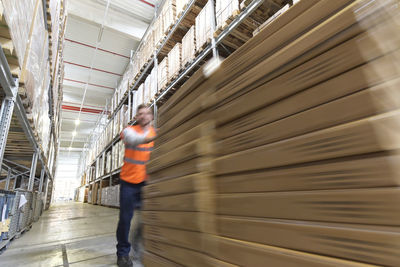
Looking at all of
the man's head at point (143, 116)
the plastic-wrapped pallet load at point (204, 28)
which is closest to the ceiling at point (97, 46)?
the plastic-wrapped pallet load at point (204, 28)

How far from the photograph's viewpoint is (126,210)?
2.09 m

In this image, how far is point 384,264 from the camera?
550 mm

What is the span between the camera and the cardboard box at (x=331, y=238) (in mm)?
553

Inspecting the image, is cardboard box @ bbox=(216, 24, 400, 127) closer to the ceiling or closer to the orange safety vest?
the orange safety vest

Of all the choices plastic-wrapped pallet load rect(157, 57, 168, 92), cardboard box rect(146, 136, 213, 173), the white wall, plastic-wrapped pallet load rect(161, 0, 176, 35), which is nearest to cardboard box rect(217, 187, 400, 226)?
cardboard box rect(146, 136, 213, 173)

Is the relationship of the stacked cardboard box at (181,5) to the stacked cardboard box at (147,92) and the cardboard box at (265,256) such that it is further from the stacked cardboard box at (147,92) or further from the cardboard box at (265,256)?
the cardboard box at (265,256)

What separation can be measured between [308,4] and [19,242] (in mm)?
4036

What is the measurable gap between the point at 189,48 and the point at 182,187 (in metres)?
3.63

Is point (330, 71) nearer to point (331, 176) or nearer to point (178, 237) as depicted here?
point (331, 176)

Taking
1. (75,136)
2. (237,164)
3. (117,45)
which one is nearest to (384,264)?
(237,164)

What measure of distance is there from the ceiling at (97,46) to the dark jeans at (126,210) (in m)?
7.78

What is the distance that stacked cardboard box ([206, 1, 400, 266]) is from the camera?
591mm

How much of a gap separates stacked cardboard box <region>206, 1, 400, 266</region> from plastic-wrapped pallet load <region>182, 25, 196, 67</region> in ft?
11.3

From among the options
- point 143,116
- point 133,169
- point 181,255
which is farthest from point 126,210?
point 181,255
